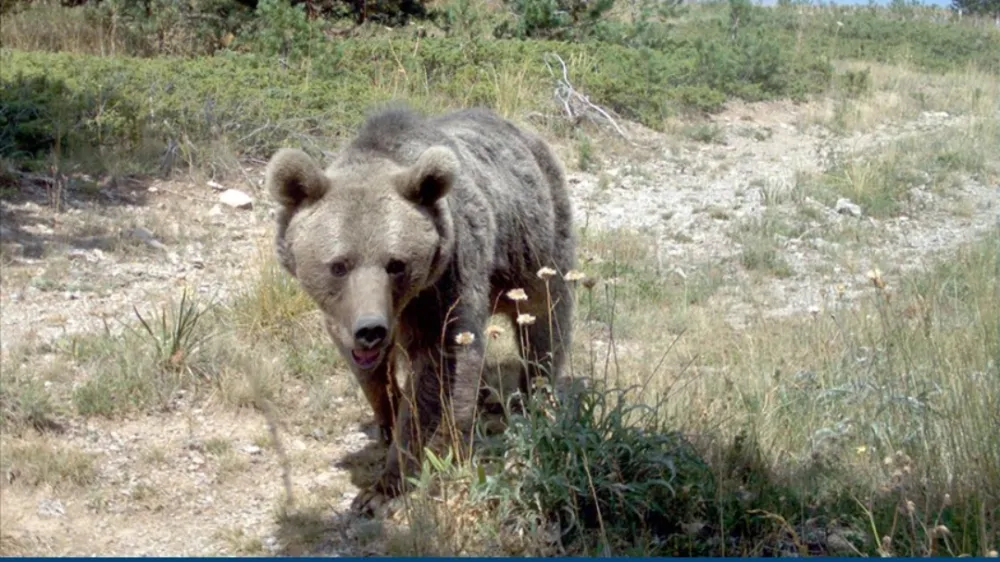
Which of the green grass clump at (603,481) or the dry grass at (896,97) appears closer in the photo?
the green grass clump at (603,481)

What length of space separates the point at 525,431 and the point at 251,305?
221 centimetres

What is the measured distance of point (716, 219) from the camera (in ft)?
32.2

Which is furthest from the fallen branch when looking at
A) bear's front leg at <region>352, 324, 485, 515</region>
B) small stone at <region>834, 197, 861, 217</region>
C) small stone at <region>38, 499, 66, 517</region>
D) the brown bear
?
small stone at <region>38, 499, 66, 517</region>

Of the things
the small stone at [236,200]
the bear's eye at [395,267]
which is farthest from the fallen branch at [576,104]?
the bear's eye at [395,267]

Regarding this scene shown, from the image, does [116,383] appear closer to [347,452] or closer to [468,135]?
[347,452]

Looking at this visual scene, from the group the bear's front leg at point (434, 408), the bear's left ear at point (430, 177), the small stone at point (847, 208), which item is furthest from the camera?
the small stone at point (847, 208)

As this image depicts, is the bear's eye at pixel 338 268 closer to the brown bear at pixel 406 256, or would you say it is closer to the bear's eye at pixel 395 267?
the brown bear at pixel 406 256

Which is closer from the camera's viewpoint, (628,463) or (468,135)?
(628,463)

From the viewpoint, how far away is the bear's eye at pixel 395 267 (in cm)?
430

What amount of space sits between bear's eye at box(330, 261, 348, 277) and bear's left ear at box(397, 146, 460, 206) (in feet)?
1.34

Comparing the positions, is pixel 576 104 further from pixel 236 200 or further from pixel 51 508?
pixel 51 508

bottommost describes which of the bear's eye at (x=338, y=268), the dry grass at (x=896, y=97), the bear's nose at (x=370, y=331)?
the dry grass at (x=896, y=97)

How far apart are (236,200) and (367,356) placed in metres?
3.70

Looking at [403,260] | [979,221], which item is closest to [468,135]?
[403,260]
